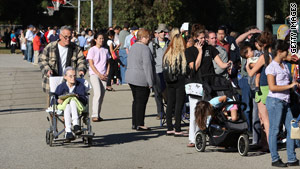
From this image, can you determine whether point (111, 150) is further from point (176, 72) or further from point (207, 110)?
point (176, 72)

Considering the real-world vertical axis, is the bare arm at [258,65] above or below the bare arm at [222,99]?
above

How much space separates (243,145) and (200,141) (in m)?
0.70

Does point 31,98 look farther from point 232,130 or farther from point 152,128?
point 232,130

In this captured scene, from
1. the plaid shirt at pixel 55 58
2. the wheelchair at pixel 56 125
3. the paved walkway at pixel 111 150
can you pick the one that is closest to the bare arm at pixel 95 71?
the paved walkway at pixel 111 150

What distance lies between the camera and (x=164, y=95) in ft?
48.3

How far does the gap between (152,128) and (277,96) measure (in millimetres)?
4636

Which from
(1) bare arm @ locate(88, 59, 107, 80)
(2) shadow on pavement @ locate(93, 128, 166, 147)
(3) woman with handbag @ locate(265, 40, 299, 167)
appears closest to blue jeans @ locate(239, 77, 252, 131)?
(2) shadow on pavement @ locate(93, 128, 166, 147)

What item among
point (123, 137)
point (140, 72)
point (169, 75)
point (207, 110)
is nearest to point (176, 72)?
point (169, 75)

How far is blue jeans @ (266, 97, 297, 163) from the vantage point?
9125 mm

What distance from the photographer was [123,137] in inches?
477

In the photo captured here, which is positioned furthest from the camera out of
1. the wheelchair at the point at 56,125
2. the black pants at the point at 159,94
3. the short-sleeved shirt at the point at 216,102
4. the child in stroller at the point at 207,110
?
the black pants at the point at 159,94

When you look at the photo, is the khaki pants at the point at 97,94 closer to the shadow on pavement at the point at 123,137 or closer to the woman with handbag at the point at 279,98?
the shadow on pavement at the point at 123,137

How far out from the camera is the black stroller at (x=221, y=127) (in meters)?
10.2

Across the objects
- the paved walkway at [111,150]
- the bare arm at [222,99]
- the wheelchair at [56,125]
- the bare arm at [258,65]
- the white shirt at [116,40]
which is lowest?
the paved walkway at [111,150]
